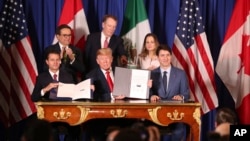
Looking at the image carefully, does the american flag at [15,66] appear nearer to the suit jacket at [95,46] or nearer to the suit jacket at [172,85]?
the suit jacket at [95,46]

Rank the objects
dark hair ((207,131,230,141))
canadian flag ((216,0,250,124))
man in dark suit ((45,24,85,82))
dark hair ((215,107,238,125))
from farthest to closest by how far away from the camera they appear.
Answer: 1. canadian flag ((216,0,250,124))
2. man in dark suit ((45,24,85,82))
3. dark hair ((215,107,238,125))
4. dark hair ((207,131,230,141))

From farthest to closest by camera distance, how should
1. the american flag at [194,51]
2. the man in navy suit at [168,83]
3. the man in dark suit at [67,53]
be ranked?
the american flag at [194,51], the man in dark suit at [67,53], the man in navy suit at [168,83]

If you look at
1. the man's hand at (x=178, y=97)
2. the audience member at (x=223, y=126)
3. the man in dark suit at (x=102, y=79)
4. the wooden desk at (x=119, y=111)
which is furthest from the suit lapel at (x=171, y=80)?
the audience member at (x=223, y=126)

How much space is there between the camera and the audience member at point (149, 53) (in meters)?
7.41

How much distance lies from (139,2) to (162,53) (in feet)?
5.36

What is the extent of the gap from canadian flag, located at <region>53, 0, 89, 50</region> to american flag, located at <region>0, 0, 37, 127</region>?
58cm

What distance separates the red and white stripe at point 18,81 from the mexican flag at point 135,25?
134cm

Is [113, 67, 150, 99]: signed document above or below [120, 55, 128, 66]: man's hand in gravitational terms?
below

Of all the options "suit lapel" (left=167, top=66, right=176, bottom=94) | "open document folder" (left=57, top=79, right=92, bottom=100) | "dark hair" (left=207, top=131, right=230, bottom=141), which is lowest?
"dark hair" (left=207, top=131, right=230, bottom=141)

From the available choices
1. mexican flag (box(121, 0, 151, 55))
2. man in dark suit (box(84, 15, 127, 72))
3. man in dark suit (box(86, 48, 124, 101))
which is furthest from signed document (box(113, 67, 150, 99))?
mexican flag (box(121, 0, 151, 55))

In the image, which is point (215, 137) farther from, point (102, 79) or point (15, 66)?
point (15, 66)

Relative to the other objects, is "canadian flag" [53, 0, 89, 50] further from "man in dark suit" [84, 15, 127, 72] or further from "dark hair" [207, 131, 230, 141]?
"dark hair" [207, 131, 230, 141]

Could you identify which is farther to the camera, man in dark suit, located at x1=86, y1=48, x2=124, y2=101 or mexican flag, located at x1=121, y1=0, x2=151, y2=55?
mexican flag, located at x1=121, y1=0, x2=151, y2=55

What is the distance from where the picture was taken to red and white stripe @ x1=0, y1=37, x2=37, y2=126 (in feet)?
26.0
